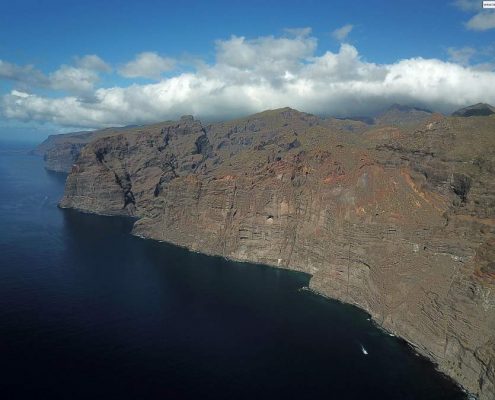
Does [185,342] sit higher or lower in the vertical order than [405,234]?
lower

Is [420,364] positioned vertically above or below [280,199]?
below

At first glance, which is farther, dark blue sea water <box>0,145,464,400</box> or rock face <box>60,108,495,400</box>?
rock face <box>60,108,495,400</box>

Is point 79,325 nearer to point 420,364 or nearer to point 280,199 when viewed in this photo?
point 420,364

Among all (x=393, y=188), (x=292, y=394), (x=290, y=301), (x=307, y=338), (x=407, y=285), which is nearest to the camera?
(x=292, y=394)

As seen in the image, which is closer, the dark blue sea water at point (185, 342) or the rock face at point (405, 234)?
the dark blue sea water at point (185, 342)

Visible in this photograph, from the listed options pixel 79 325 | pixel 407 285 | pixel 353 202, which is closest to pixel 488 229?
pixel 407 285

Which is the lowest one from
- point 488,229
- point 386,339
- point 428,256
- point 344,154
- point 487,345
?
point 386,339

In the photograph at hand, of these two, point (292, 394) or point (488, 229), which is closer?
point (292, 394)

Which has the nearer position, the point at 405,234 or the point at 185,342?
the point at 185,342
